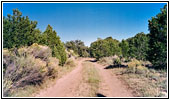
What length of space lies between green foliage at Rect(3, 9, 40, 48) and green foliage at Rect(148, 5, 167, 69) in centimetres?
1308

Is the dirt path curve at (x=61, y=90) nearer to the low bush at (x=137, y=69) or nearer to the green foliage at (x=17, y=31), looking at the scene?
the green foliage at (x=17, y=31)

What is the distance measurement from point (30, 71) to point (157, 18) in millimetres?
13881

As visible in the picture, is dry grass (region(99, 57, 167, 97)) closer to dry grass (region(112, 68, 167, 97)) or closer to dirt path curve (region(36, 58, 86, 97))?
dry grass (region(112, 68, 167, 97))

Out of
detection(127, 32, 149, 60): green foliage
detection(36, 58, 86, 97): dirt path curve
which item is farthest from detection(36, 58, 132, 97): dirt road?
detection(127, 32, 149, 60): green foliage

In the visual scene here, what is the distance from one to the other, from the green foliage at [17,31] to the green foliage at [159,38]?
13080 millimetres

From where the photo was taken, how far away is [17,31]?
10578 millimetres

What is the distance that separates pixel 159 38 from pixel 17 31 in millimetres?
14308

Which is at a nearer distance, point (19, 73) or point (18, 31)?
point (19, 73)

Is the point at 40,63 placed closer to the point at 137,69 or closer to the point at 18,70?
the point at 18,70

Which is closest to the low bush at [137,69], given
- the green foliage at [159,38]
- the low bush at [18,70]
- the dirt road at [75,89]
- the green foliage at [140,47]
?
the green foliage at [159,38]

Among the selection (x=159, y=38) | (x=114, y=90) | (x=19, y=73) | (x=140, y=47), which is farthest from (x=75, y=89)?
(x=140, y=47)

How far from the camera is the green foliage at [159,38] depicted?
12453mm

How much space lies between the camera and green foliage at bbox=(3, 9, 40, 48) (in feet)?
32.1

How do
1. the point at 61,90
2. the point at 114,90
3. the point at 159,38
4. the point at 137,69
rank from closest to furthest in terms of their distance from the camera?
1. the point at 114,90
2. the point at 61,90
3. the point at 137,69
4. the point at 159,38
